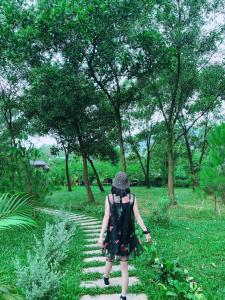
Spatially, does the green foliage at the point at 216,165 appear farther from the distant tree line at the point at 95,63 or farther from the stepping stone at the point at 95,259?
the stepping stone at the point at 95,259

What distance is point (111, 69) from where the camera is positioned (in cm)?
1226

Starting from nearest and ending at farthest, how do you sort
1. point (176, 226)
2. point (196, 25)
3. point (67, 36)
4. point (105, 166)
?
1. point (176, 226)
2. point (67, 36)
3. point (196, 25)
4. point (105, 166)

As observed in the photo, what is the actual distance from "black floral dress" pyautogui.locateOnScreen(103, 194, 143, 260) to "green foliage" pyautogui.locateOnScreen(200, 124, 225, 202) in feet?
3.06

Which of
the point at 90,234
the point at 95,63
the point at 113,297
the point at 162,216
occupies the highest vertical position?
the point at 95,63

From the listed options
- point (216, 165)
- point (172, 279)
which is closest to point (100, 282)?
point (172, 279)

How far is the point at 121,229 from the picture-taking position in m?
4.15

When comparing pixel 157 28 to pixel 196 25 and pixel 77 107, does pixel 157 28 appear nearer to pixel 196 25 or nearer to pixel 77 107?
pixel 196 25

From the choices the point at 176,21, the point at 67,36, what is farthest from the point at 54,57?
the point at 176,21

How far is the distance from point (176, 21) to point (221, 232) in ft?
24.3

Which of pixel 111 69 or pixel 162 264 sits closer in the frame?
pixel 162 264

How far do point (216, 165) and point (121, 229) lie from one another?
4.28 feet

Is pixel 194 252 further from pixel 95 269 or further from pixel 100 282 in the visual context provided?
pixel 100 282

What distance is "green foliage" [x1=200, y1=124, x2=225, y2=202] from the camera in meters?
4.04

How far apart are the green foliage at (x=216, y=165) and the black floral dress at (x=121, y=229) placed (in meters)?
0.93
